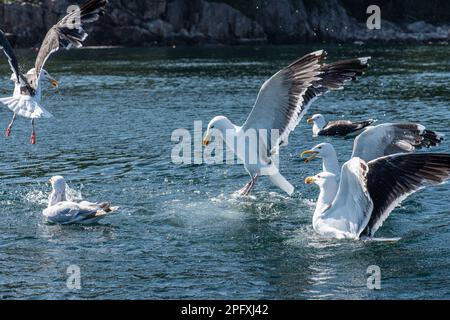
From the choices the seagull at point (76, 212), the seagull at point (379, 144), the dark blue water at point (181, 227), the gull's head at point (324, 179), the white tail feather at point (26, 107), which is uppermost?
the white tail feather at point (26, 107)

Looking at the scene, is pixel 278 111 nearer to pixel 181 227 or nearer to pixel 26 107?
pixel 181 227

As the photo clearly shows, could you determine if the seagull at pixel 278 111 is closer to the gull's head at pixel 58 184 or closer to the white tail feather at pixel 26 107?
the gull's head at pixel 58 184

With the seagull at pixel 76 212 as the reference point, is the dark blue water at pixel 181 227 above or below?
below

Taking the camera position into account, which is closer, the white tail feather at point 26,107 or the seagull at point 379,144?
the seagull at point 379,144

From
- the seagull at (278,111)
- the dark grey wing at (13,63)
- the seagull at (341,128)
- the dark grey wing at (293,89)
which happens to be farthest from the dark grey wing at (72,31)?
the seagull at (341,128)

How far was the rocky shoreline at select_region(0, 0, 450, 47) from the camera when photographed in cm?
6888

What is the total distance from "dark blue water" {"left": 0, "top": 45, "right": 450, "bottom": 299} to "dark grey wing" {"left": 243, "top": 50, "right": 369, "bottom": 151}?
167 centimetres

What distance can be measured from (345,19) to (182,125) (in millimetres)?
58756

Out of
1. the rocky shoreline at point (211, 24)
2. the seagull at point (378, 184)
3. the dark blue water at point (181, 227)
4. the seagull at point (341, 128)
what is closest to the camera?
the dark blue water at point (181, 227)

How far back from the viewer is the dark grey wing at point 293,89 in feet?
46.7

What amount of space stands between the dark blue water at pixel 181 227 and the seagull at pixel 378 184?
45 centimetres
